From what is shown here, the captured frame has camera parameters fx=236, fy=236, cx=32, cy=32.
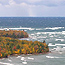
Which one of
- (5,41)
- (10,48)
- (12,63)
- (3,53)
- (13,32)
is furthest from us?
(13,32)

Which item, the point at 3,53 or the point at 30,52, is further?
the point at 30,52

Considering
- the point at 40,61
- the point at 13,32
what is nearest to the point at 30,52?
the point at 40,61

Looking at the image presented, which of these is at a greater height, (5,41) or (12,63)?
(5,41)

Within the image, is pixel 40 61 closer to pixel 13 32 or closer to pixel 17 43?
pixel 17 43

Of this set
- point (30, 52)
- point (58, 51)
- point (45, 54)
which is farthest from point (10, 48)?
point (58, 51)

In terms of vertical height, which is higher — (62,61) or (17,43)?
(17,43)

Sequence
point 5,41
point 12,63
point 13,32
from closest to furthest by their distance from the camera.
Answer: point 12,63, point 5,41, point 13,32

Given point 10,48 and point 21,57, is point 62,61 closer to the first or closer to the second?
point 21,57

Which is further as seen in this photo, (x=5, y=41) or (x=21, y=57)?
(x=5, y=41)

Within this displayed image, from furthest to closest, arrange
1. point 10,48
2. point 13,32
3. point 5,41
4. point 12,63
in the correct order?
point 13,32
point 5,41
point 10,48
point 12,63
